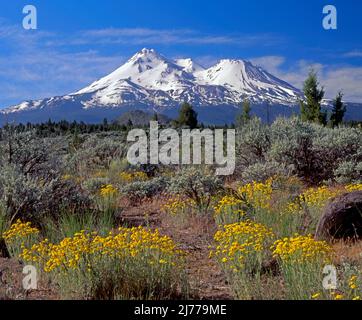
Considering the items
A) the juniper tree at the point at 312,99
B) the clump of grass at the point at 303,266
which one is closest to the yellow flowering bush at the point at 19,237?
the clump of grass at the point at 303,266

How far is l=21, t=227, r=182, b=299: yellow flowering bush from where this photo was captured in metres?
4.63

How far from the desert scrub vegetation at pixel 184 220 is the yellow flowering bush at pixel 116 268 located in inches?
0.4

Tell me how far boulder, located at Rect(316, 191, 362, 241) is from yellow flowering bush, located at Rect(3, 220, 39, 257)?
11.7 feet

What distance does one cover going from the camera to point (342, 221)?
626 centimetres

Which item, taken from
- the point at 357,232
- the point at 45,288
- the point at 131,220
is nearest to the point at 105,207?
the point at 131,220

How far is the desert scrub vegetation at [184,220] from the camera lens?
4645 millimetres

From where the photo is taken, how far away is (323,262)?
4.54 meters

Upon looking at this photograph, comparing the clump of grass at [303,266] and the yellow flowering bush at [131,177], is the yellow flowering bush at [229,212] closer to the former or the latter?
the clump of grass at [303,266]

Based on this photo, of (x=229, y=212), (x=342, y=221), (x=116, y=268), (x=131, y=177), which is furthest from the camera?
(x=131, y=177)

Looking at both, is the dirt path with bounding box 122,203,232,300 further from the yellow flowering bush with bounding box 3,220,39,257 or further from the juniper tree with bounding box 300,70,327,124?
the juniper tree with bounding box 300,70,327,124

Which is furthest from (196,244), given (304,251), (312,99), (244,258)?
(312,99)

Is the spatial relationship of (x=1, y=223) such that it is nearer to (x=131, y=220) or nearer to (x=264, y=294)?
(x=131, y=220)

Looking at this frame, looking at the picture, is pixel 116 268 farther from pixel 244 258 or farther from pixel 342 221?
pixel 342 221

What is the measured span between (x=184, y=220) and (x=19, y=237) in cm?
290
